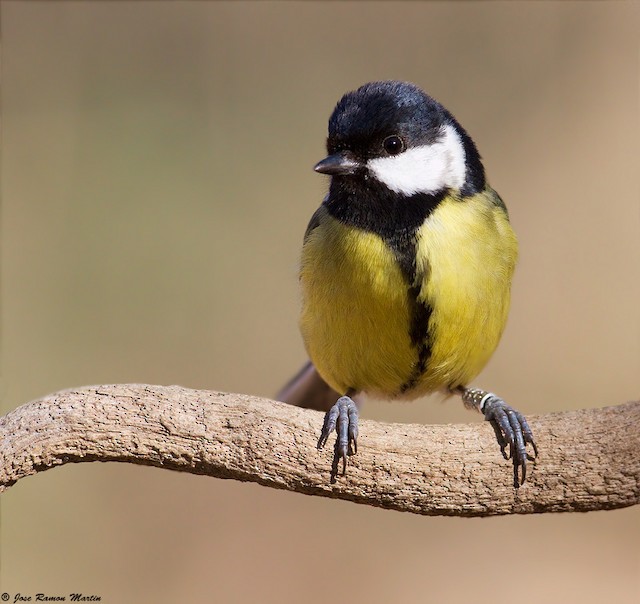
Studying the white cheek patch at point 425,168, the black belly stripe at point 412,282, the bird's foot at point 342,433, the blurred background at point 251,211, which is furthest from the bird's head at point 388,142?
the blurred background at point 251,211

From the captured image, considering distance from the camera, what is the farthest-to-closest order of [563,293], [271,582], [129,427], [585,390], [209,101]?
[209,101] < [563,293] < [585,390] < [271,582] < [129,427]

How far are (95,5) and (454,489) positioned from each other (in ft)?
11.8

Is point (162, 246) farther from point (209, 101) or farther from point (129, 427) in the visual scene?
point (129, 427)

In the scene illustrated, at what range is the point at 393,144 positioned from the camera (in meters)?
2.01

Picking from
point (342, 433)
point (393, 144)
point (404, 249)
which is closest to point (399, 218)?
point (404, 249)

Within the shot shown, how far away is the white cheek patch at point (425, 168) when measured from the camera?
2.00 m

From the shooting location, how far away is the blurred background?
3.42 m

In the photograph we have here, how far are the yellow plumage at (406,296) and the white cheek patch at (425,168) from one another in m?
0.06

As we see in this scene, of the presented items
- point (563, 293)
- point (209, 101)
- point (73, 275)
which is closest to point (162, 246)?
point (73, 275)

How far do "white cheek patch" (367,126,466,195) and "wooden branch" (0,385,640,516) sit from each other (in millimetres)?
617

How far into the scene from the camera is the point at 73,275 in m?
3.90

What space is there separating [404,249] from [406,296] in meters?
0.11

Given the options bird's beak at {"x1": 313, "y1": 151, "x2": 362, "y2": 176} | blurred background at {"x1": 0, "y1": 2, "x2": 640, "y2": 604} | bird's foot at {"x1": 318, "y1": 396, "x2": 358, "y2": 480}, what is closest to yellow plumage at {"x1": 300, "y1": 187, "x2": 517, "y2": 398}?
bird's beak at {"x1": 313, "y1": 151, "x2": 362, "y2": 176}

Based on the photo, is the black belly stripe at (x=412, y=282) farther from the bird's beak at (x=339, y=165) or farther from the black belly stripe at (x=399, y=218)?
the bird's beak at (x=339, y=165)
